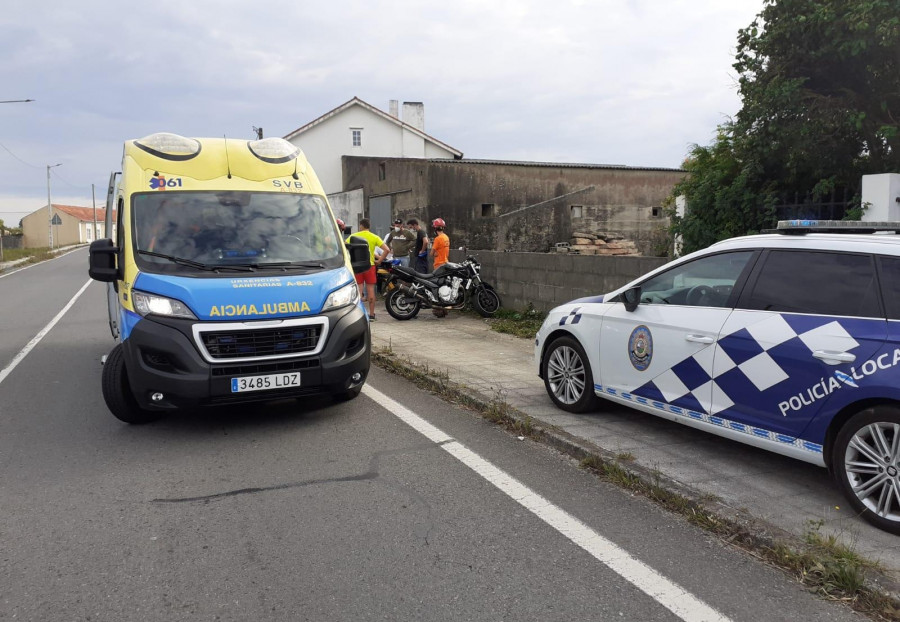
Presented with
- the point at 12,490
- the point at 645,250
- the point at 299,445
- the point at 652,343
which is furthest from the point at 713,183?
the point at 645,250

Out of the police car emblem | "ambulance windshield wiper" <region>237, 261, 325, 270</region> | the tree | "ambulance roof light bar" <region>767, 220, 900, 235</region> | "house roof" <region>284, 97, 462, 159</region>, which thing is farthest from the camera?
"house roof" <region>284, 97, 462, 159</region>

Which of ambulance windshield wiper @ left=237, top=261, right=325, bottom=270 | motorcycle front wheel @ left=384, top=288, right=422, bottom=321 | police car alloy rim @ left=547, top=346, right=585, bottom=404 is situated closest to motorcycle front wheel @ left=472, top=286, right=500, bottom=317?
motorcycle front wheel @ left=384, top=288, right=422, bottom=321

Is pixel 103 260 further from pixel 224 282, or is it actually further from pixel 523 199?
pixel 523 199

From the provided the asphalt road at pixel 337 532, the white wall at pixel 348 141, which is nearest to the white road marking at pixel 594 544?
the asphalt road at pixel 337 532

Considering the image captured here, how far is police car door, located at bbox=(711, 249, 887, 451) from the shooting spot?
384 cm

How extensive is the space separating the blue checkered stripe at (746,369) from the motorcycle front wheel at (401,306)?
8039 millimetres

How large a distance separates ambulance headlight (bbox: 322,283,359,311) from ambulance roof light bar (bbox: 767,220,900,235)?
337 centimetres

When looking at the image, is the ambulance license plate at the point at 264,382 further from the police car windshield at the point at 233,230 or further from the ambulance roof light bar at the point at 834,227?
the ambulance roof light bar at the point at 834,227

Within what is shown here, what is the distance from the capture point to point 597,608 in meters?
3.04

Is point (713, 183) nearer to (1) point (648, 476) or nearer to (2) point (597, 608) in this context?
(1) point (648, 476)

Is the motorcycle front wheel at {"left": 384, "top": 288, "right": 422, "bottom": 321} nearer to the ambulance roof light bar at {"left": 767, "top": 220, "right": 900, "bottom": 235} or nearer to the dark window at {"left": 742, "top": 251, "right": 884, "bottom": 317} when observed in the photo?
the ambulance roof light bar at {"left": 767, "top": 220, "right": 900, "bottom": 235}

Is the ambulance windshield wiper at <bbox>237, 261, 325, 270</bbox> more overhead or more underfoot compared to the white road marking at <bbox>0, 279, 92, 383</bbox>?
more overhead

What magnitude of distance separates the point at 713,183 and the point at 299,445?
6996mm

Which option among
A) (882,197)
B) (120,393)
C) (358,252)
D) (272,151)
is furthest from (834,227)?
(120,393)
